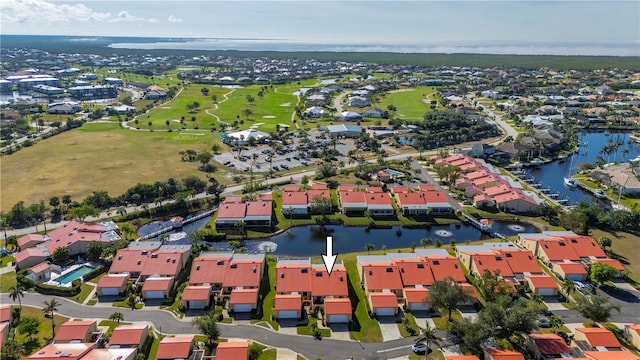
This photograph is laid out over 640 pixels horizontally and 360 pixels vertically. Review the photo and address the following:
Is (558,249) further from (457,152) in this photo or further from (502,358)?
(457,152)

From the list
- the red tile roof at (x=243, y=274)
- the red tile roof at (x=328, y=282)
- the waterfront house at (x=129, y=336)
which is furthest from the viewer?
the red tile roof at (x=243, y=274)

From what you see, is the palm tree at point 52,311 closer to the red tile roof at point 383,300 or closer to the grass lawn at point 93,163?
the red tile roof at point 383,300

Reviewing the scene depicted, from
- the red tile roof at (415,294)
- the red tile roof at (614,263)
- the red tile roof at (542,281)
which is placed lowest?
the red tile roof at (415,294)

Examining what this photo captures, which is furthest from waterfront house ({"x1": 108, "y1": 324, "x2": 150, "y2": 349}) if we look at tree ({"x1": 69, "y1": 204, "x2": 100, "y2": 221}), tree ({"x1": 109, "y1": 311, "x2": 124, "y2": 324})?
tree ({"x1": 69, "y1": 204, "x2": 100, "y2": 221})

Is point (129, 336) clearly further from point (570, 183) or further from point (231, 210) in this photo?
point (570, 183)

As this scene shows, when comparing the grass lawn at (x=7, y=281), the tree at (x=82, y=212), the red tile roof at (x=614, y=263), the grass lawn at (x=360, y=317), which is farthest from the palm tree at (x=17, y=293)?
the red tile roof at (x=614, y=263)

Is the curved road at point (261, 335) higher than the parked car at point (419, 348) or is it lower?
lower

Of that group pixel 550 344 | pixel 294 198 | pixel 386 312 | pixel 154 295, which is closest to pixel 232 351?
pixel 154 295
